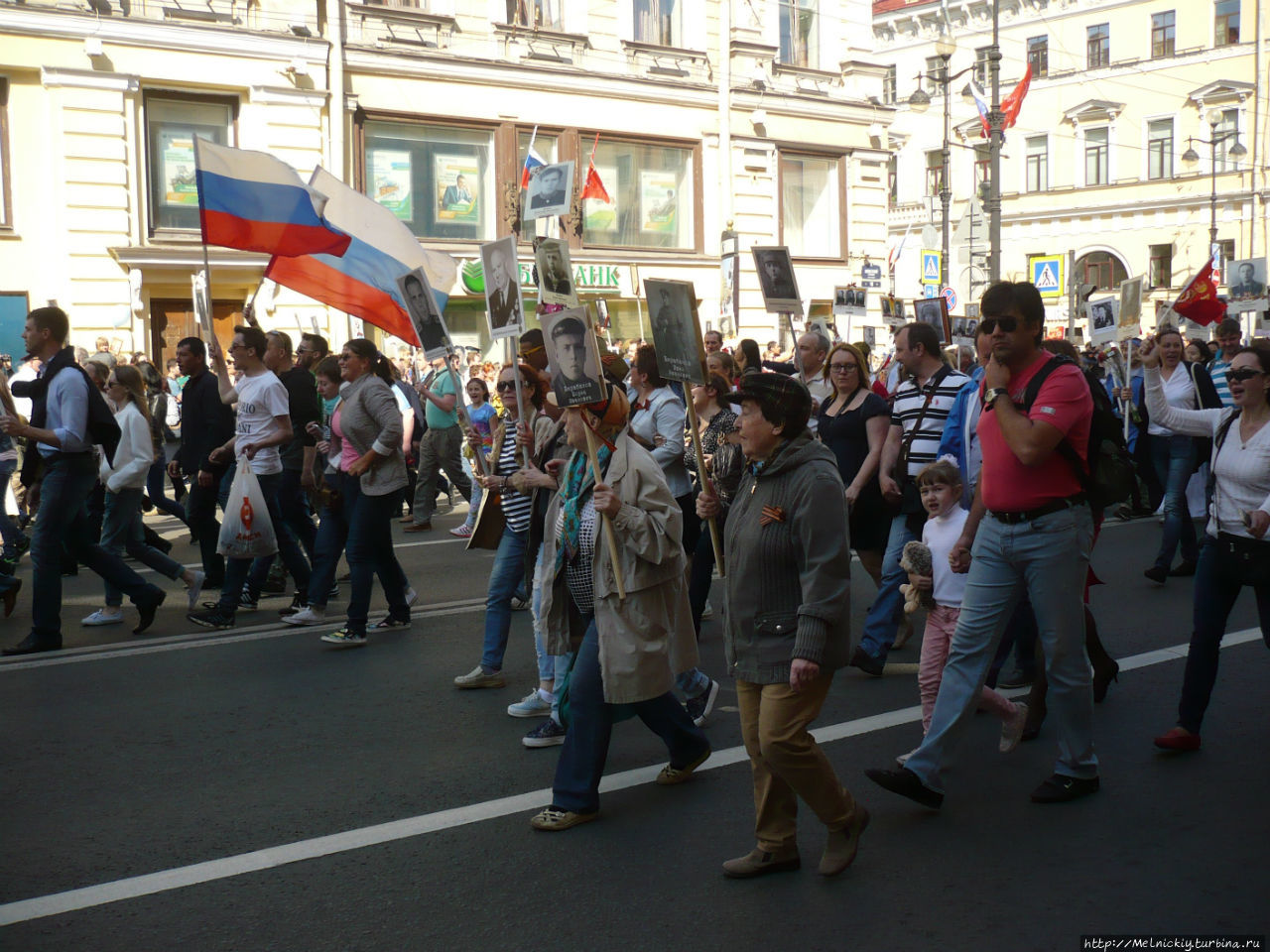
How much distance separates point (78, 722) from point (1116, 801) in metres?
4.79

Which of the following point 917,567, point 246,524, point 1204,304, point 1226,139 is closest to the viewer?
point 917,567

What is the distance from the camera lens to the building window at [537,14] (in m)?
25.8

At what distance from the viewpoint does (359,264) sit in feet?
30.6

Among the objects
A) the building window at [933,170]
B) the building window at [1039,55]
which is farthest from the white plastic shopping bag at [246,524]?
the building window at [1039,55]

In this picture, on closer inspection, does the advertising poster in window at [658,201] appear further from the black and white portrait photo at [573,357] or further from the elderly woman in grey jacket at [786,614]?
the elderly woman in grey jacket at [786,614]

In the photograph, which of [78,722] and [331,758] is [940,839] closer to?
[331,758]

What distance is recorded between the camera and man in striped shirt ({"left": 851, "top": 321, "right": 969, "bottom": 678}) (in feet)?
22.9

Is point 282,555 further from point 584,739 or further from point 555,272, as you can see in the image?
point 584,739

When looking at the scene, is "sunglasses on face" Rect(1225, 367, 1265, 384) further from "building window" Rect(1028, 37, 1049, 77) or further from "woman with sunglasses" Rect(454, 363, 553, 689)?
"building window" Rect(1028, 37, 1049, 77)

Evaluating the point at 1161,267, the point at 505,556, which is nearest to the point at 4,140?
the point at 505,556

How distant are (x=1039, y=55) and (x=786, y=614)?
59.1 m

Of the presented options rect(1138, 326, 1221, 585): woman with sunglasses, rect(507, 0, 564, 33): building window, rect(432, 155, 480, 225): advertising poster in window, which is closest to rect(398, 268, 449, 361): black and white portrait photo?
rect(1138, 326, 1221, 585): woman with sunglasses

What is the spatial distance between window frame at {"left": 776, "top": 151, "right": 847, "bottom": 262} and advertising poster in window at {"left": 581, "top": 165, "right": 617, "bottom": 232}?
423 centimetres

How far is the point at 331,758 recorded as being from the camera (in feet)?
18.6
